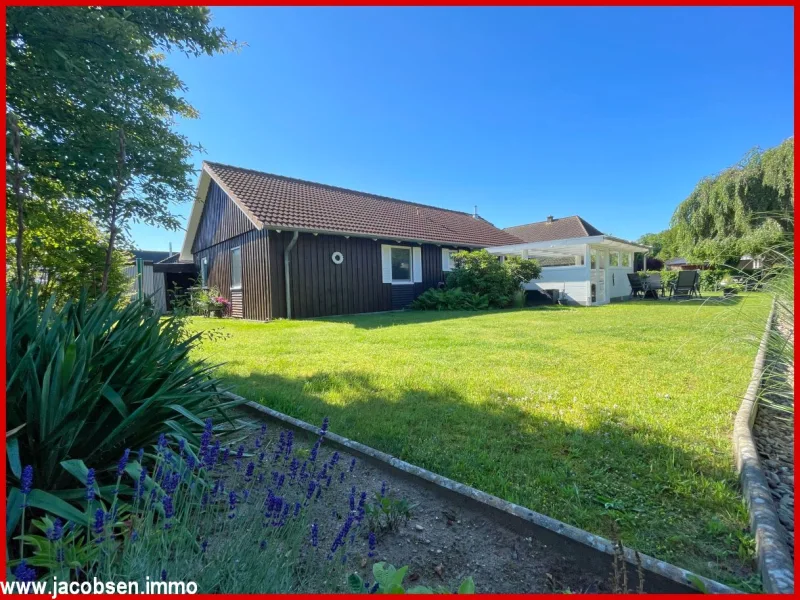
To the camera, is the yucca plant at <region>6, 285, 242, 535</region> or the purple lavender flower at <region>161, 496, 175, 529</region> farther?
the yucca plant at <region>6, 285, 242, 535</region>

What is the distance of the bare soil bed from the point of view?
1.36m

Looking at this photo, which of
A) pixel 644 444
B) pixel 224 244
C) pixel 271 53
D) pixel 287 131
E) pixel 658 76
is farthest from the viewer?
pixel 224 244

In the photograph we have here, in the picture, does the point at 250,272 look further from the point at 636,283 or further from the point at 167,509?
the point at 636,283

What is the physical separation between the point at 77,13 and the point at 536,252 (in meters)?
14.6

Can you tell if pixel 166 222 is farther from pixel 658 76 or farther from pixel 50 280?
pixel 658 76

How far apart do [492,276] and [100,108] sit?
1167cm

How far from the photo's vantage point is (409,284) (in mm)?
13812

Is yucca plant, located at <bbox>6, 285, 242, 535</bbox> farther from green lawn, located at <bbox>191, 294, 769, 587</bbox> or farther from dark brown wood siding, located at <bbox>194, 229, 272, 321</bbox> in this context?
dark brown wood siding, located at <bbox>194, 229, 272, 321</bbox>

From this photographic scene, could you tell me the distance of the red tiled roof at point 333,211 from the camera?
37.2ft

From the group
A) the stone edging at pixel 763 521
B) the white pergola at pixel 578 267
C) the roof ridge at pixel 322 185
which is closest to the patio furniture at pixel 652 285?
the white pergola at pixel 578 267

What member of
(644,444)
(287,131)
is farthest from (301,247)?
(644,444)

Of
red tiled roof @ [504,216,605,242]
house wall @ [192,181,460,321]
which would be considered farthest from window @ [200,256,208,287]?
red tiled roof @ [504,216,605,242]

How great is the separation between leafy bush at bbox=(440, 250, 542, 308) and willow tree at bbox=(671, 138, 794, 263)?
8426 mm

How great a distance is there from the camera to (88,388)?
65.1 inches
